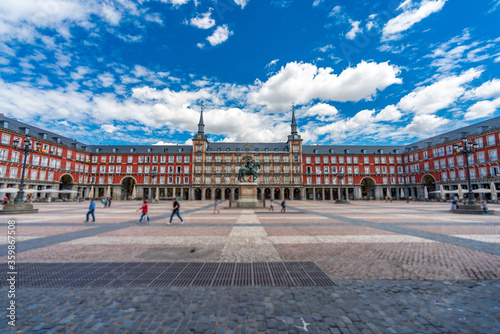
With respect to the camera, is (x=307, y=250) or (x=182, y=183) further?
(x=182, y=183)

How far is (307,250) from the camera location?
663 cm

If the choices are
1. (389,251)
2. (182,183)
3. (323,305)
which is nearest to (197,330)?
(323,305)

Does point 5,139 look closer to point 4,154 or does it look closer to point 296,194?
point 4,154

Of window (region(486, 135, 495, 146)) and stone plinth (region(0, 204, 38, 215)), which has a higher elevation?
window (region(486, 135, 495, 146))

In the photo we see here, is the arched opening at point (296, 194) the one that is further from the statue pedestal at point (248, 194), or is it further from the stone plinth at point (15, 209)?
the stone plinth at point (15, 209)

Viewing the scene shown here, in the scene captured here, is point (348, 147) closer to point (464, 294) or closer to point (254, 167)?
point (254, 167)

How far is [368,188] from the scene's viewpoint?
200 ft

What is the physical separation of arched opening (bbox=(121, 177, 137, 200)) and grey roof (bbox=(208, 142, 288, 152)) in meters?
23.4

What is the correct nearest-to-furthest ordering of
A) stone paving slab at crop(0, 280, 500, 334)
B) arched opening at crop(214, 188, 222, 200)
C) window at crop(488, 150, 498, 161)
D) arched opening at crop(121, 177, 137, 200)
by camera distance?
1. stone paving slab at crop(0, 280, 500, 334)
2. window at crop(488, 150, 498, 161)
3. arched opening at crop(214, 188, 222, 200)
4. arched opening at crop(121, 177, 137, 200)

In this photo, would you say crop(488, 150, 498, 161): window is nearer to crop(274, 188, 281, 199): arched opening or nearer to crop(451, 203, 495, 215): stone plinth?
crop(451, 203, 495, 215): stone plinth

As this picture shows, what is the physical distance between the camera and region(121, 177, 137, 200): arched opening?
58.5 m

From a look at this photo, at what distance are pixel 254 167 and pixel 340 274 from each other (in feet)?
68.3

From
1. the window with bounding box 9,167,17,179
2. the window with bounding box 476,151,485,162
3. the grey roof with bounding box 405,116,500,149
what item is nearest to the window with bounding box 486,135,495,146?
the grey roof with bounding box 405,116,500,149

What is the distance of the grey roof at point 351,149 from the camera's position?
201ft
